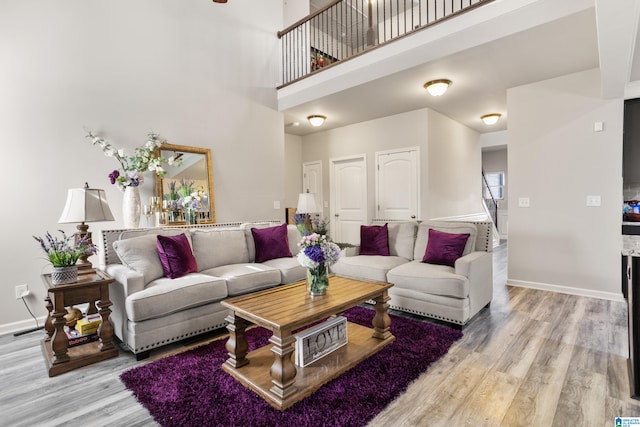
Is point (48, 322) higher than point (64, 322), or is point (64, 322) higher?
point (64, 322)

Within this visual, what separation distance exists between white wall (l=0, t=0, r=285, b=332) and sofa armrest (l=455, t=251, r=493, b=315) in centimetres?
317

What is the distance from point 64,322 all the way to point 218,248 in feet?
4.73

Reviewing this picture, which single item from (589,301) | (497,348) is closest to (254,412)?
(497,348)

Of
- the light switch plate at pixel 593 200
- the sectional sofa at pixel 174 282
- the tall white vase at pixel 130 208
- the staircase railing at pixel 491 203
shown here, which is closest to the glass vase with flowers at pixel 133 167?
the tall white vase at pixel 130 208

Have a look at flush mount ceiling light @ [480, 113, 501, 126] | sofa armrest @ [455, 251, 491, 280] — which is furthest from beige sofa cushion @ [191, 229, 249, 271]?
flush mount ceiling light @ [480, 113, 501, 126]

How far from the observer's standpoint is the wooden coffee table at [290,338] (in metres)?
1.78

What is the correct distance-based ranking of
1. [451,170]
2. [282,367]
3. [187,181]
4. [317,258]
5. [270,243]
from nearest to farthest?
[282,367]
[317,258]
[270,243]
[187,181]
[451,170]

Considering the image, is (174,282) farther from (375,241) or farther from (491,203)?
(491,203)

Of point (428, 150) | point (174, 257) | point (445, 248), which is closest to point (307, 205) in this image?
point (428, 150)

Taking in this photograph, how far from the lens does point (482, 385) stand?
197cm

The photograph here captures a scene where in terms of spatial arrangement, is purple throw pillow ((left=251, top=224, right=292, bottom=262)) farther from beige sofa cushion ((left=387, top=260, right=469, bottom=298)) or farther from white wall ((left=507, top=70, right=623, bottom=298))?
white wall ((left=507, top=70, right=623, bottom=298))

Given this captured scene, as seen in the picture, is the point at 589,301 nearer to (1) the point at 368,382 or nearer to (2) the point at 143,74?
(1) the point at 368,382

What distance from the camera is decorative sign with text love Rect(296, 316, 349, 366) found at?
6.78ft

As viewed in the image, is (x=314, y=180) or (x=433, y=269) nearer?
(x=433, y=269)
